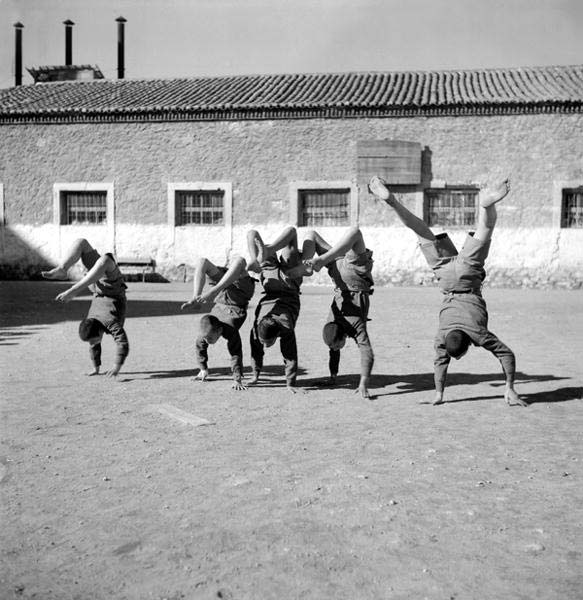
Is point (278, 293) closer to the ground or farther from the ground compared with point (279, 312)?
farther from the ground

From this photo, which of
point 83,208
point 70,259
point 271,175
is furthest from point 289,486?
point 83,208

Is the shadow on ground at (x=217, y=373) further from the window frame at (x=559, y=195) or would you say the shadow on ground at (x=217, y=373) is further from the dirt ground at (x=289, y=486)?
the window frame at (x=559, y=195)

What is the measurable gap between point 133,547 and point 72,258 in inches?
159

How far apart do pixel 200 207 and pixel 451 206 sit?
6.56m

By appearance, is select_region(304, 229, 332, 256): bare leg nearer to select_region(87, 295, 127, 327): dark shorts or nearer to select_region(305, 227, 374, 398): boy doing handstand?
select_region(305, 227, 374, 398): boy doing handstand

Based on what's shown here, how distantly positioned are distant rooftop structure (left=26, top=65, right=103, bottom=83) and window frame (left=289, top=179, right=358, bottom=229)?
1197cm

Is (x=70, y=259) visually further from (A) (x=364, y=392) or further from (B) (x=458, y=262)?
(B) (x=458, y=262)

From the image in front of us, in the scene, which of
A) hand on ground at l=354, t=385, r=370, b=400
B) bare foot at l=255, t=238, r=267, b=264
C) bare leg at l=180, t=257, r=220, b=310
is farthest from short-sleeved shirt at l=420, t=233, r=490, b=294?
bare leg at l=180, t=257, r=220, b=310

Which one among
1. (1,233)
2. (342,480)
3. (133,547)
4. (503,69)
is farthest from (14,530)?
(503,69)

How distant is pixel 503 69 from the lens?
21609mm

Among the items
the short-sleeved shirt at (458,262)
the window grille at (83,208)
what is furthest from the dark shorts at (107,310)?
the window grille at (83,208)

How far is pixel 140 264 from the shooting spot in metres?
19.8

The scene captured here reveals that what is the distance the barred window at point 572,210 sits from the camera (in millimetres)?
18141

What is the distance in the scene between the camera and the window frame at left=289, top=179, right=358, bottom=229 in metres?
18.7
